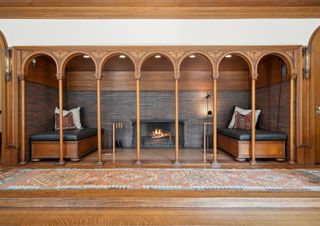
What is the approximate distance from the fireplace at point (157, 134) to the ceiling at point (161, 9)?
2.68 meters

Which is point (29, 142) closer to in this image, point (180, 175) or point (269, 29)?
point (180, 175)

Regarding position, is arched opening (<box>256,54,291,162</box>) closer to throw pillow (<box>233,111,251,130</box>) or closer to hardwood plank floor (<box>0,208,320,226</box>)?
throw pillow (<box>233,111,251,130</box>)

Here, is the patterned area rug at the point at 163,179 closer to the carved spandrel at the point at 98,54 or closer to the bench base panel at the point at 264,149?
the bench base panel at the point at 264,149

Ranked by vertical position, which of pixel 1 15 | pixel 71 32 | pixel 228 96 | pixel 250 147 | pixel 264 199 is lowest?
pixel 264 199

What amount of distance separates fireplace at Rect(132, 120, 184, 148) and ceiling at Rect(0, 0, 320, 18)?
8.78 feet

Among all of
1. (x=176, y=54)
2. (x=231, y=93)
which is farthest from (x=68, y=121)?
(x=231, y=93)

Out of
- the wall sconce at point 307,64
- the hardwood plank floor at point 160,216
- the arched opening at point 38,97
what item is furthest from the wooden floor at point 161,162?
the wall sconce at point 307,64

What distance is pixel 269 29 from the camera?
3885 millimetres

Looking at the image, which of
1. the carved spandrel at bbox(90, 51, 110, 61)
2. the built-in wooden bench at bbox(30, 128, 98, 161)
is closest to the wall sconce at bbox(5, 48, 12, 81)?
the built-in wooden bench at bbox(30, 128, 98, 161)

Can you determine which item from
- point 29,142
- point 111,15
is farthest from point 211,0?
point 29,142

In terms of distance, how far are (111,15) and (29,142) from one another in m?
2.73

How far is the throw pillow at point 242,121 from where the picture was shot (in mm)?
4832

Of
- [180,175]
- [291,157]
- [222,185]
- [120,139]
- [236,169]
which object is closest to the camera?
[222,185]

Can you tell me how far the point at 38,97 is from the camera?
4.46m
